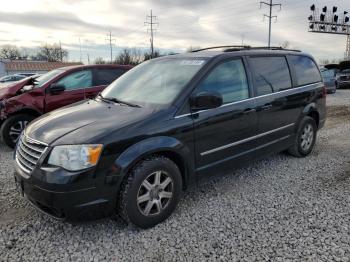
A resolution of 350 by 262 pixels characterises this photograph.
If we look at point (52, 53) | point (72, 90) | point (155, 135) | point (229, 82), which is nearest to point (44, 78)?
point (72, 90)

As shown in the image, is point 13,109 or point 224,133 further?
point 13,109

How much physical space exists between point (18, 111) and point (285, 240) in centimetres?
546

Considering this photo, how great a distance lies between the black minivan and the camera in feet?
9.34

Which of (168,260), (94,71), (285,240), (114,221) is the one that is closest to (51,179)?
(114,221)

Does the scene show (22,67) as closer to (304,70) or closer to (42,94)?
(42,94)

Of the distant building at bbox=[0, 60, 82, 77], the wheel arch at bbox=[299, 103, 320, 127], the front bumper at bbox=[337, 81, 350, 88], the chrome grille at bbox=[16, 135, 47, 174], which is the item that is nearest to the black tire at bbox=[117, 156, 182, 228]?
the chrome grille at bbox=[16, 135, 47, 174]

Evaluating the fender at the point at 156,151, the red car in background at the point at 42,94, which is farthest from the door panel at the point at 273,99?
the red car in background at the point at 42,94

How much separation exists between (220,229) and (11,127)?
4833 mm

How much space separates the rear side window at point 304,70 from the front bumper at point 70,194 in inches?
145

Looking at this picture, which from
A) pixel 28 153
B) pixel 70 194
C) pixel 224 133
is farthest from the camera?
pixel 224 133

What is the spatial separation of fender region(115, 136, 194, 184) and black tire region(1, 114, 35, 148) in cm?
426

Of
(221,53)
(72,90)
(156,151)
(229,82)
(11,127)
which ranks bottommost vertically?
(11,127)

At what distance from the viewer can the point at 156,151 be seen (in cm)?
315

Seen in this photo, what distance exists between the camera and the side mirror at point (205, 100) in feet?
11.1
